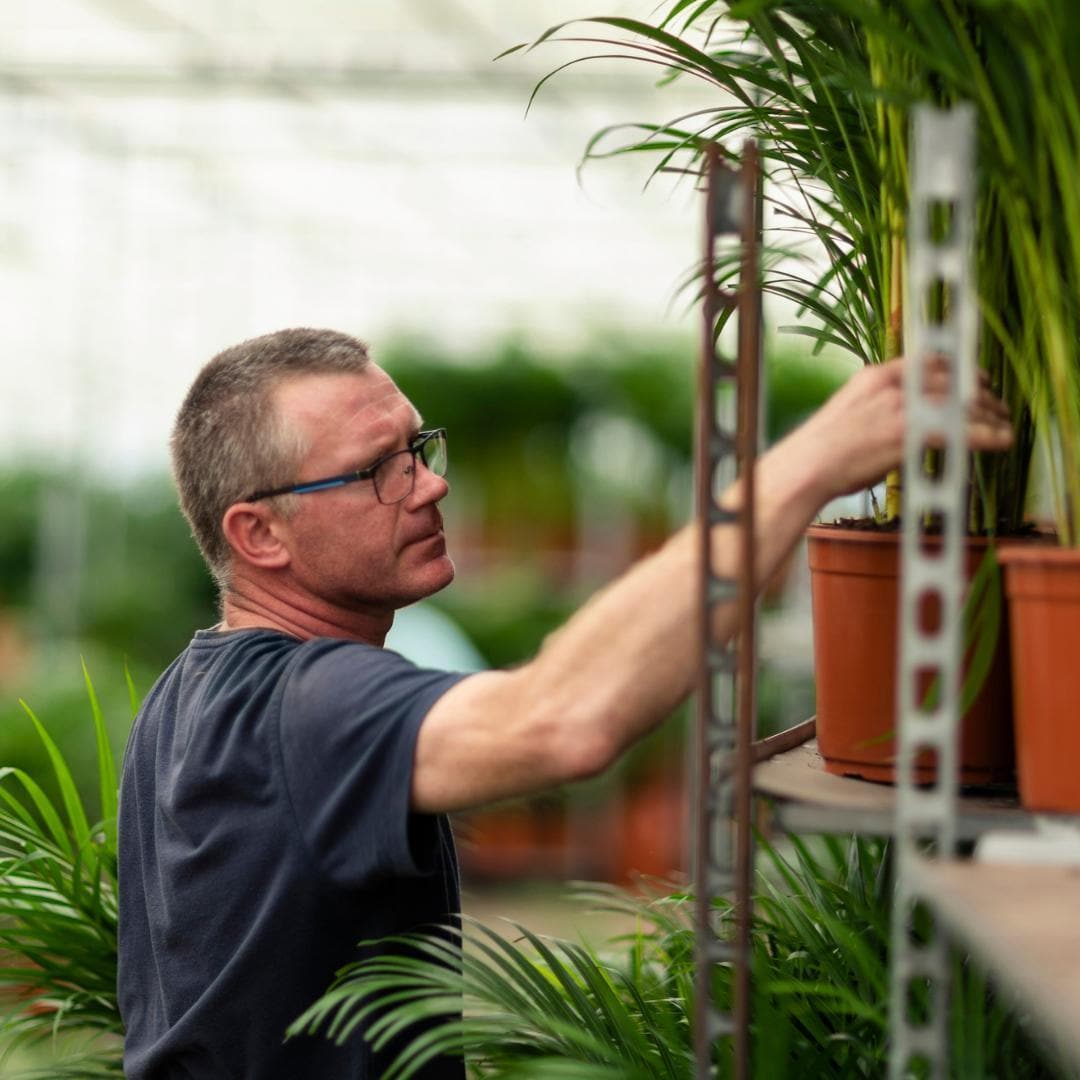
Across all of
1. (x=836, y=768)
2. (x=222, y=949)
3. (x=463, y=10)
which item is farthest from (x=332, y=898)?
(x=463, y=10)

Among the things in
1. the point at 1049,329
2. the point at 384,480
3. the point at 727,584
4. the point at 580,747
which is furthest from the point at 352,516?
the point at 1049,329

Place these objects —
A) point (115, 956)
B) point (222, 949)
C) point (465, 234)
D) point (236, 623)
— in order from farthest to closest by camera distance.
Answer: point (465, 234), point (115, 956), point (236, 623), point (222, 949)

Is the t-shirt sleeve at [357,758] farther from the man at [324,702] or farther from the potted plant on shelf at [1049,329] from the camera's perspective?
the potted plant on shelf at [1049,329]

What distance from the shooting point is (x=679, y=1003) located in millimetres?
1281

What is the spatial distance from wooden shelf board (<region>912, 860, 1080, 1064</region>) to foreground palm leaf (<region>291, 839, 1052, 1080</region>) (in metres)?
0.26

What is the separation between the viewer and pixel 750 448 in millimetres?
793

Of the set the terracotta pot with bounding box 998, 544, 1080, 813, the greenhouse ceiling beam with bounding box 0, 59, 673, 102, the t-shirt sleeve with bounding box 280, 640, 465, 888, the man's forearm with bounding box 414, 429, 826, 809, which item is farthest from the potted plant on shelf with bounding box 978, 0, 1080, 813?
the greenhouse ceiling beam with bounding box 0, 59, 673, 102

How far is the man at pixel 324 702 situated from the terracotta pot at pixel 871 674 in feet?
0.22

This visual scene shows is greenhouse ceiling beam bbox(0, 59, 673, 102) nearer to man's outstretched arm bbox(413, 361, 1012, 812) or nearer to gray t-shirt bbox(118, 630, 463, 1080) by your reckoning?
gray t-shirt bbox(118, 630, 463, 1080)

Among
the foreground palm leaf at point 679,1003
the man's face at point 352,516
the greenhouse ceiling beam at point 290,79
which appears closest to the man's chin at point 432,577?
the man's face at point 352,516

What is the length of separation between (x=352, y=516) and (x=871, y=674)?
A: 553 millimetres

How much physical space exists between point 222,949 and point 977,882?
70 cm

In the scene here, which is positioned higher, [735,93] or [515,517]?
[735,93]

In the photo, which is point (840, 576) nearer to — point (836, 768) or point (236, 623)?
point (836, 768)
